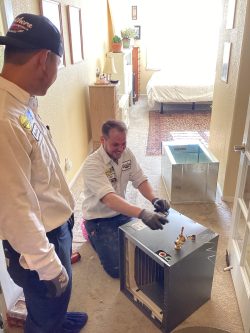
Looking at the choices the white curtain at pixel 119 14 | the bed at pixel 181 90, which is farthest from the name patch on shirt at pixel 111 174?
the white curtain at pixel 119 14

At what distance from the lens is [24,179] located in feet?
2.71

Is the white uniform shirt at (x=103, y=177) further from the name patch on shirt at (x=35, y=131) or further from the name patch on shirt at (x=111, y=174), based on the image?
the name patch on shirt at (x=35, y=131)

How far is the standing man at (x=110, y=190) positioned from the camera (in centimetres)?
160

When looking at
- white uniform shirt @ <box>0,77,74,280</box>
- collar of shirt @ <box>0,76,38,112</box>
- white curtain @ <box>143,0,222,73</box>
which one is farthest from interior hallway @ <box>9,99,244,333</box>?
white curtain @ <box>143,0,222,73</box>

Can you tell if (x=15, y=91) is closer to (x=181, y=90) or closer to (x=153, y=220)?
(x=153, y=220)

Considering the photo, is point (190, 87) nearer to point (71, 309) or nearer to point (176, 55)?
point (176, 55)

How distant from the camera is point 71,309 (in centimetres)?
158

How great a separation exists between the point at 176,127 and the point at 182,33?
9.74ft

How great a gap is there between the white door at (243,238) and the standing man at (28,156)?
3.15 feet

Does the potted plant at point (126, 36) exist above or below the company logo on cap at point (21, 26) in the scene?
below

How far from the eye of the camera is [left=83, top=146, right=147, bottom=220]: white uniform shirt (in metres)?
1.65

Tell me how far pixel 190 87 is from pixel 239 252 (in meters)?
4.20

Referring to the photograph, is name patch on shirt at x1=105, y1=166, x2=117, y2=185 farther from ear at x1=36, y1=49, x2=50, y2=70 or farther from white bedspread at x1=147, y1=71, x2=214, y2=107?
white bedspread at x1=147, y1=71, x2=214, y2=107

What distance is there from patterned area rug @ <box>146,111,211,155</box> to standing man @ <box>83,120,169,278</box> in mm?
1876
